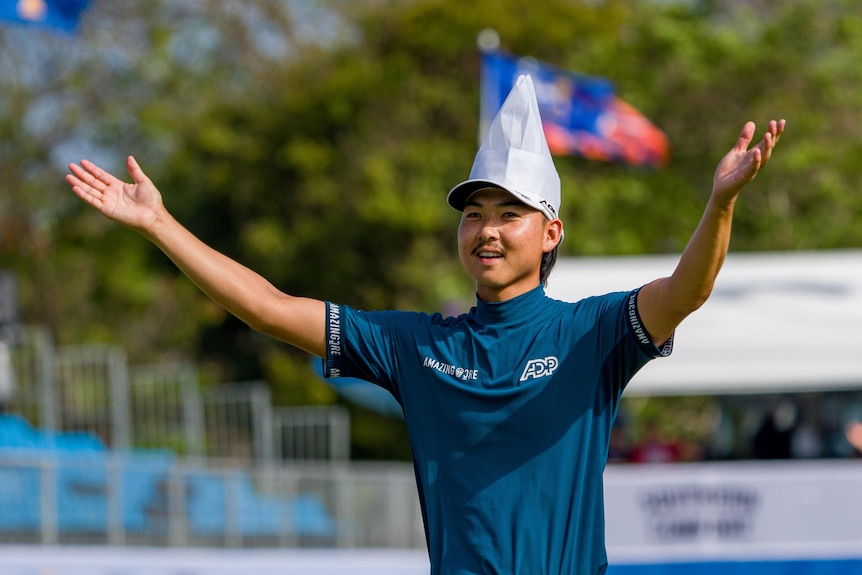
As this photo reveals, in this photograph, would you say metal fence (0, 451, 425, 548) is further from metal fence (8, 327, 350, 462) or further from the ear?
the ear

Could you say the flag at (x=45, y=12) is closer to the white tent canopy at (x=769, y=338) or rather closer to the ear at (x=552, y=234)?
the white tent canopy at (x=769, y=338)

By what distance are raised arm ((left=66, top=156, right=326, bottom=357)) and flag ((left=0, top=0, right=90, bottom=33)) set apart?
8.95 meters

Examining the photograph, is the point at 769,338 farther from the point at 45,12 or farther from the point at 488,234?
the point at 488,234

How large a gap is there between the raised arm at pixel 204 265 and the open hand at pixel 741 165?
1075mm

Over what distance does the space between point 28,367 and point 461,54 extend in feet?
46.3

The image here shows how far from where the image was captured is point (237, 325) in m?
32.6

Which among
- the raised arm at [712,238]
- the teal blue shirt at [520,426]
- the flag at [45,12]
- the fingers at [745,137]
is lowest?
the teal blue shirt at [520,426]


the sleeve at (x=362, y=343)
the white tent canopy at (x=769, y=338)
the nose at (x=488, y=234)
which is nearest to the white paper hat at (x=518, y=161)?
the nose at (x=488, y=234)

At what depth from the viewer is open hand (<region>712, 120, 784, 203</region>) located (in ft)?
10.7

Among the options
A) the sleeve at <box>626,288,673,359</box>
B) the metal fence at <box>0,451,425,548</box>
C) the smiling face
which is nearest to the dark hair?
the smiling face

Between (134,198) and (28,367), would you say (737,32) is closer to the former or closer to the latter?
(28,367)

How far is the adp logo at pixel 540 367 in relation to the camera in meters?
3.52

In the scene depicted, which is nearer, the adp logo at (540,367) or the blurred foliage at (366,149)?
the adp logo at (540,367)

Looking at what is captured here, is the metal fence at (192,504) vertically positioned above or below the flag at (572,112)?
below
